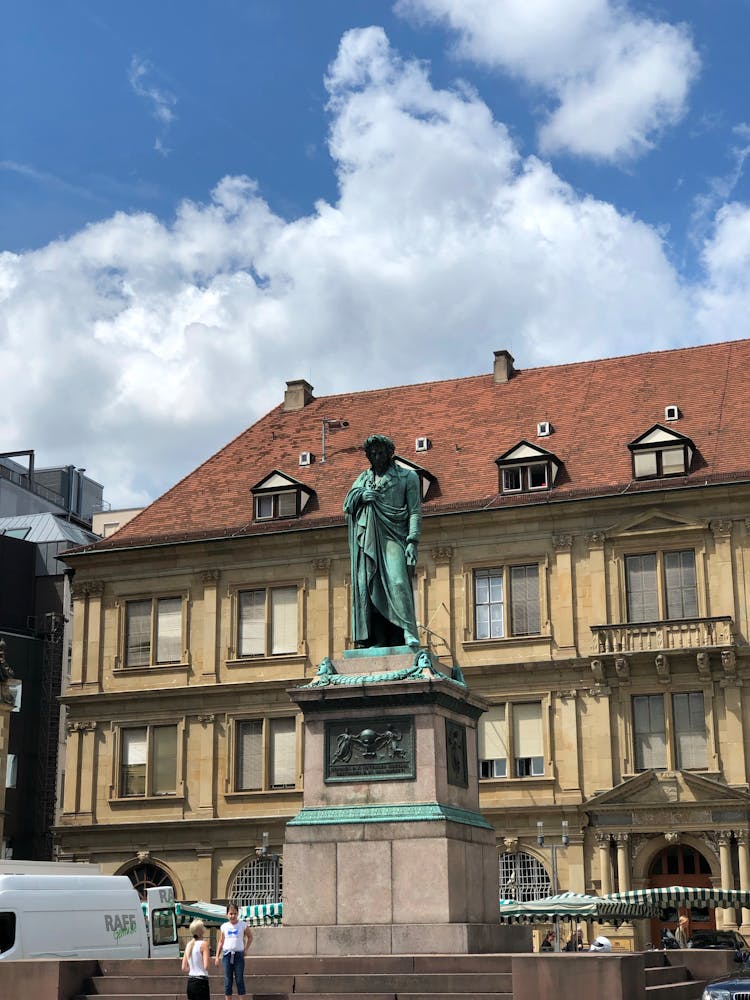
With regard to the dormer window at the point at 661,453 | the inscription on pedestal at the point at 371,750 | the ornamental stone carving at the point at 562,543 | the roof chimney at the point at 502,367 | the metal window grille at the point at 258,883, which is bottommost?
the metal window grille at the point at 258,883

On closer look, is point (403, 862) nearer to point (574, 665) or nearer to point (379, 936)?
point (379, 936)

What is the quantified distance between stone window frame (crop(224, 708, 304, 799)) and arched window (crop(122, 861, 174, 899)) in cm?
319

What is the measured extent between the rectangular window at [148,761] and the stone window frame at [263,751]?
187cm

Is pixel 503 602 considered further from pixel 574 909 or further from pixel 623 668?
pixel 574 909

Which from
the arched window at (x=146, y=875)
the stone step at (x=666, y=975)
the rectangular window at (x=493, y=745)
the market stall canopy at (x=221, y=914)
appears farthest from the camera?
the arched window at (x=146, y=875)

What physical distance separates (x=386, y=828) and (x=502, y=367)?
33279 mm

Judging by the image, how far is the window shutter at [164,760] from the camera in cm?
4459

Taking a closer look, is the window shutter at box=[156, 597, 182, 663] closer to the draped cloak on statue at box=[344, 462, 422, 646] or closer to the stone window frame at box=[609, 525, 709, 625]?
the stone window frame at box=[609, 525, 709, 625]

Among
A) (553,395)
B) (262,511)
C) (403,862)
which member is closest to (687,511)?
(553,395)

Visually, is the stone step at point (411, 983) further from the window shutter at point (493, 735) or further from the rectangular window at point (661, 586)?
the rectangular window at point (661, 586)

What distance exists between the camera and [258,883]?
42.8 meters

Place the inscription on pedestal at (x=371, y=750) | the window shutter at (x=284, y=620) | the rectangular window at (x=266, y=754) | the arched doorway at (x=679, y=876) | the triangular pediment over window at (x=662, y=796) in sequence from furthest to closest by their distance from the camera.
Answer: the window shutter at (x=284, y=620) < the rectangular window at (x=266, y=754) < the arched doorway at (x=679, y=876) < the triangular pediment over window at (x=662, y=796) < the inscription on pedestal at (x=371, y=750)

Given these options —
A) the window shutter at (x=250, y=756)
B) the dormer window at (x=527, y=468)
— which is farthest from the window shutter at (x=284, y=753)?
the dormer window at (x=527, y=468)

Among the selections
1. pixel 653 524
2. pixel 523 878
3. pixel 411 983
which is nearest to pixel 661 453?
pixel 653 524
